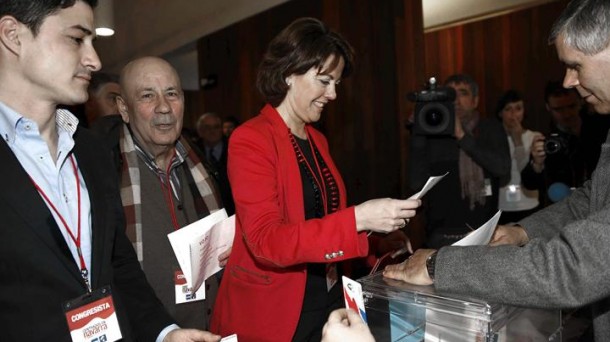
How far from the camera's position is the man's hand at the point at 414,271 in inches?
44.3

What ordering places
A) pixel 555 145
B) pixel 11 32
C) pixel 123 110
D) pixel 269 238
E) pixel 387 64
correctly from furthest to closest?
pixel 387 64
pixel 555 145
pixel 123 110
pixel 269 238
pixel 11 32

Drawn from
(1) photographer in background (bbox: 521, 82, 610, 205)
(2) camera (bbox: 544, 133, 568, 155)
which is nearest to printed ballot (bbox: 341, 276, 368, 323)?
(1) photographer in background (bbox: 521, 82, 610, 205)

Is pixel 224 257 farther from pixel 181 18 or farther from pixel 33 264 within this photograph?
pixel 181 18

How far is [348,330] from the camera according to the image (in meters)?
0.87

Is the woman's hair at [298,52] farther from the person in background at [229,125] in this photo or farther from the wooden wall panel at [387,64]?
the person in background at [229,125]

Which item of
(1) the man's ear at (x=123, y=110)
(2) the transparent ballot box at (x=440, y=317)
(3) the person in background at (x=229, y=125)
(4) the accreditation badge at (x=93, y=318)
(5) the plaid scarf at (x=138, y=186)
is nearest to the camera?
(2) the transparent ballot box at (x=440, y=317)

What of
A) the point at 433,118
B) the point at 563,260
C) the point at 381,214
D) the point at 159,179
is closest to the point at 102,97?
the point at 159,179

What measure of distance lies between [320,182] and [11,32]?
938mm

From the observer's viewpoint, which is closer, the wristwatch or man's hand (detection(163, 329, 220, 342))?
the wristwatch

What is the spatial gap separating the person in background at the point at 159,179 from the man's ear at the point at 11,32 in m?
0.80

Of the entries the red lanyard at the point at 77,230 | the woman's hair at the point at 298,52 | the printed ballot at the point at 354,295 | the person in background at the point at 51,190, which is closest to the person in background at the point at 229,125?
the woman's hair at the point at 298,52

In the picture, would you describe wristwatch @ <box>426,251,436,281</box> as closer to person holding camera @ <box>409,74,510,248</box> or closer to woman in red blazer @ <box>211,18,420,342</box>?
woman in red blazer @ <box>211,18,420,342</box>

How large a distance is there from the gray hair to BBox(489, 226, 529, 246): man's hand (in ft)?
1.85

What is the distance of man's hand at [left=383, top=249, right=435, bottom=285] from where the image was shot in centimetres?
112
